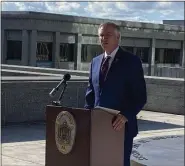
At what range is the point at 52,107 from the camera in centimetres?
417

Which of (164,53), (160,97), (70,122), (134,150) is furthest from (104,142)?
(164,53)

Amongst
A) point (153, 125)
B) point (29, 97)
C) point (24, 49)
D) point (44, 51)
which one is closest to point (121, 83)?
point (29, 97)

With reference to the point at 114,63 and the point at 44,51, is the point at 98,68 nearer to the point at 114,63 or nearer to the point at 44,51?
the point at 114,63

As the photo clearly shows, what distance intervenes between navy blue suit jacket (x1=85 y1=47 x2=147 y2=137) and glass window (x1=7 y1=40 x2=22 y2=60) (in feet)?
123

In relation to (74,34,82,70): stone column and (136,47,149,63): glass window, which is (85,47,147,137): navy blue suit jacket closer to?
(74,34,82,70): stone column

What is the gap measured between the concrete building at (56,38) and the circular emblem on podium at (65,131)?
35750 millimetres

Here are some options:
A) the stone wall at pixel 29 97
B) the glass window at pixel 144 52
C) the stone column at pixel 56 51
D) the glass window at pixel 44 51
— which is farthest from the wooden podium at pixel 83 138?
the glass window at pixel 144 52

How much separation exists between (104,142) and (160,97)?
10799 mm

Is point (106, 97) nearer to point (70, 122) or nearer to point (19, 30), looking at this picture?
point (70, 122)

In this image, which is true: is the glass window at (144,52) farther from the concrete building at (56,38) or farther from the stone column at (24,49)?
the stone column at (24,49)

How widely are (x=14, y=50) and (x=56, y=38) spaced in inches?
141

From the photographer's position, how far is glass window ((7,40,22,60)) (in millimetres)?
41312

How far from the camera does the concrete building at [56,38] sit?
131ft

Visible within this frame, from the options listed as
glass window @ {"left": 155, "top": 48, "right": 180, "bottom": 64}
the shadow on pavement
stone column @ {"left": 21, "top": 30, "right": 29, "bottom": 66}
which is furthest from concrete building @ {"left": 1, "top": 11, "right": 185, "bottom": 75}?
the shadow on pavement
